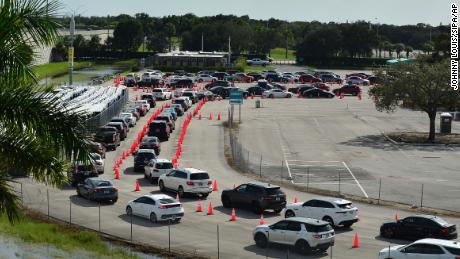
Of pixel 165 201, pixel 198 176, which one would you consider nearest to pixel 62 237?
pixel 165 201

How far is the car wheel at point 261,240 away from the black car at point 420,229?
16.3 feet

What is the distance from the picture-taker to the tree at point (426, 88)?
6028cm

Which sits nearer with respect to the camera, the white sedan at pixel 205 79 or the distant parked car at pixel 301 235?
the distant parked car at pixel 301 235

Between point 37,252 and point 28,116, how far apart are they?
19393mm

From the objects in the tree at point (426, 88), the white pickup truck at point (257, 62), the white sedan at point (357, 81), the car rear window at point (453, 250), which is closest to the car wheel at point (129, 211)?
the car rear window at point (453, 250)

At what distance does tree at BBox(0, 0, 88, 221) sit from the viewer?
8.45 metres

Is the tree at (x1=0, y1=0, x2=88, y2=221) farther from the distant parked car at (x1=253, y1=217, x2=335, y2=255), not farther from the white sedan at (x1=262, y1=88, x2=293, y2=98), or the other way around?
the white sedan at (x1=262, y1=88, x2=293, y2=98)

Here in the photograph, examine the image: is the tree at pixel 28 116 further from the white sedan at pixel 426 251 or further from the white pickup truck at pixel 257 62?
the white pickup truck at pixel 257 62

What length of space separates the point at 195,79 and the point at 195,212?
252 feet

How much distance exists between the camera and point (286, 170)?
47.5m

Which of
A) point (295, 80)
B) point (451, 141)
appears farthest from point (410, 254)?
point (295, 80)

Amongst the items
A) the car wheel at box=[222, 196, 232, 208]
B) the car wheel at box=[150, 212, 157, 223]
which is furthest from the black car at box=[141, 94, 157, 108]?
the car wheel at box=[150, 212, 157, 223]

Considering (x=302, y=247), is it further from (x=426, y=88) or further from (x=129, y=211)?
(x=426, y=88)

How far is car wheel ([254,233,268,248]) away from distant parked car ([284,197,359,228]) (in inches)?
179
